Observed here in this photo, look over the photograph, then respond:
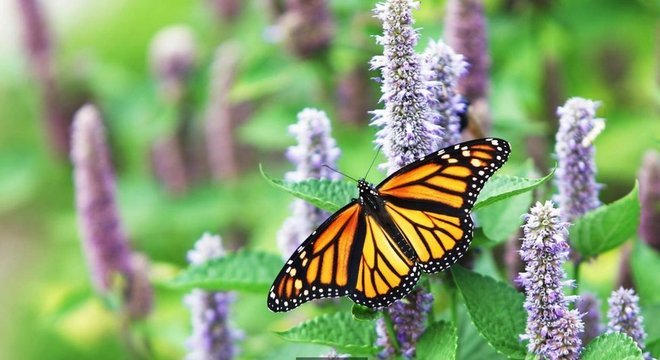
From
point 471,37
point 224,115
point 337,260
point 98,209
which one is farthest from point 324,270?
point 224,115

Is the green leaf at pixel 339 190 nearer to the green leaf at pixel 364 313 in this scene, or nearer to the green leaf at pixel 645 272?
the green leaf at pixel 364 313

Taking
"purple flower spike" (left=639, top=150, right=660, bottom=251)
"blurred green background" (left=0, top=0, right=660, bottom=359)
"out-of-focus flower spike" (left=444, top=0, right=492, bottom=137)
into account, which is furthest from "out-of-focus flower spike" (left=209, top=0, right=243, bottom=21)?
"purple flower spike" (left=639, top=150, right=660, bottom=251)

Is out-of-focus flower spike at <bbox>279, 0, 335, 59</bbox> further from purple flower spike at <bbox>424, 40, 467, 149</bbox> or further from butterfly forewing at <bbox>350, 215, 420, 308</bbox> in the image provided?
butterfly forewing at <bbox>350, 215, 420, 308</bbox>

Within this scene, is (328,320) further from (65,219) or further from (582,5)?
(65,219)

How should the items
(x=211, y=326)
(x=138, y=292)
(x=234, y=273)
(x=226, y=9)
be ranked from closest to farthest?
(x=234, y=273) < (x=211, y=326) < (x=138, y=292) < (x=226, y=9)

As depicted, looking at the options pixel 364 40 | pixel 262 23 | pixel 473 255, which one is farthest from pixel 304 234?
pixel 262 23

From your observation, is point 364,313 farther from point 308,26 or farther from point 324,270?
point 308,26

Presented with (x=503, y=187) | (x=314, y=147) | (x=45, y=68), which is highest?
(x=45, y=68)
